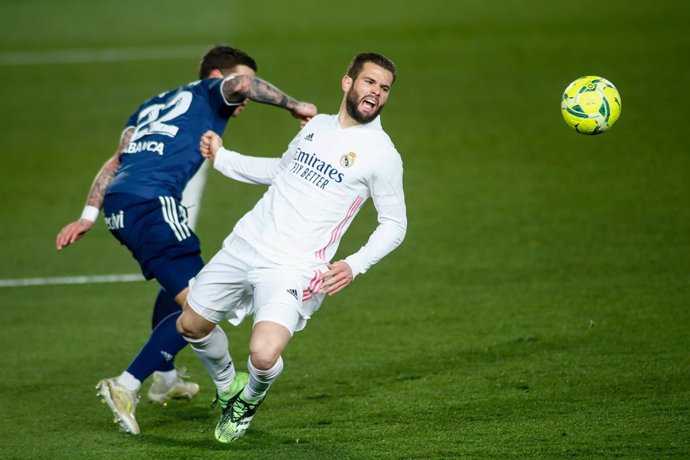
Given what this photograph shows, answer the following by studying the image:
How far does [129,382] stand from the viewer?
6258 mm

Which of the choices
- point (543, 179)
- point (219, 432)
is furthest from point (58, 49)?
point (219, 432)

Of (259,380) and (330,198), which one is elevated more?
(330,198)

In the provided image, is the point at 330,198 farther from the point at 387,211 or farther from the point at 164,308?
the point at 164,308

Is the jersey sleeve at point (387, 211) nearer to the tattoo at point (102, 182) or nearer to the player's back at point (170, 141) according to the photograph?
the player's back at point (170, 141)

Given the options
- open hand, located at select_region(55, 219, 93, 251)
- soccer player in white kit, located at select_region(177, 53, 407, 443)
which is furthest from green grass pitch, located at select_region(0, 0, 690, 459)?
open hand, located at select_region(55, 219, 93, 251)

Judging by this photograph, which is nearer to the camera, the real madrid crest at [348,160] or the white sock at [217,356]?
the real madrid crest at [348,160]

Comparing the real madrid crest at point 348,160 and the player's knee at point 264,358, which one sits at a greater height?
the real madrid crest at point 348,160

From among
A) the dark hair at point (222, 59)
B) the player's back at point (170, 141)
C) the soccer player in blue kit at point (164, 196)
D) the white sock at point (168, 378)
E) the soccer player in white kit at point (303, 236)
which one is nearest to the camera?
the soccer player in white kit at point (303, 236)

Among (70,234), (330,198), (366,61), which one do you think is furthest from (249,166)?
(70,234)

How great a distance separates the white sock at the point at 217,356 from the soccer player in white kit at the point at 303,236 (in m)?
0.04

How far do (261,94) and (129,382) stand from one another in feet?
6.36

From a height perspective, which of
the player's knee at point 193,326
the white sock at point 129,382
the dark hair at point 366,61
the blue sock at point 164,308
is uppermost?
the dark hair at point 366,61

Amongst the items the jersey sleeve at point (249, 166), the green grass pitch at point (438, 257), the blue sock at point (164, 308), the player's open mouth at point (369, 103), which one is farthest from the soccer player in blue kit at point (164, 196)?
the player's open mouth at point (369, 103)

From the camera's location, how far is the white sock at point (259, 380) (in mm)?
5559
